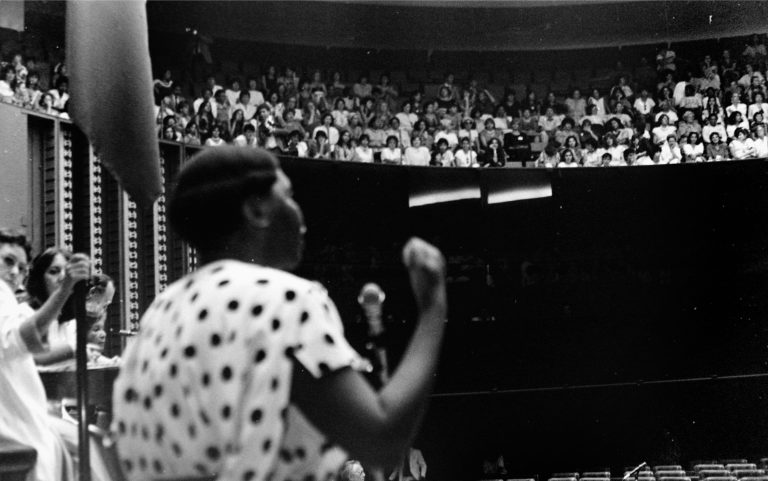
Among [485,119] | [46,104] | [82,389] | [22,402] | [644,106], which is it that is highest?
[644,106]

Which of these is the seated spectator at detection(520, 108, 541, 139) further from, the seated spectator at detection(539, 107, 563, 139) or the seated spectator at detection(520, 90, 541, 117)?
the seated spectator at detection(520, 90, 541, 117)

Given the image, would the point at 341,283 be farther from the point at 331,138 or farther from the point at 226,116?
the point at 226,116

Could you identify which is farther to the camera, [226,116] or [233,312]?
[226,116]

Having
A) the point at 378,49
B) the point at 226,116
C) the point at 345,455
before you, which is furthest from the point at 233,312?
the point at 378,49

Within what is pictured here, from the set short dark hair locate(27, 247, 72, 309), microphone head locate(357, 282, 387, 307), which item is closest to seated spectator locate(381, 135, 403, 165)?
short dark hair locate(27, 247, 72, 309)

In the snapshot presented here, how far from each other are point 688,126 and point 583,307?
8.80 ft

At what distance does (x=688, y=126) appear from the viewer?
1398cm

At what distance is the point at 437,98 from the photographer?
1532 centimetres

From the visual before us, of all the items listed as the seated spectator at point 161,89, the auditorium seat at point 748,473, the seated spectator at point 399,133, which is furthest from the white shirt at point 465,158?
the auditorium seat at point 748,473

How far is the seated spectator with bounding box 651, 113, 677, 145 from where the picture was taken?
45.5 feet

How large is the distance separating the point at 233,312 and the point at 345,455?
0.20 metres

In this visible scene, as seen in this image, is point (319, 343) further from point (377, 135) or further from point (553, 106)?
point (553, 106)

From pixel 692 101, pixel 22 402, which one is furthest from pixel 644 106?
pixel 22 402

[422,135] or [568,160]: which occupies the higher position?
[422,135]
